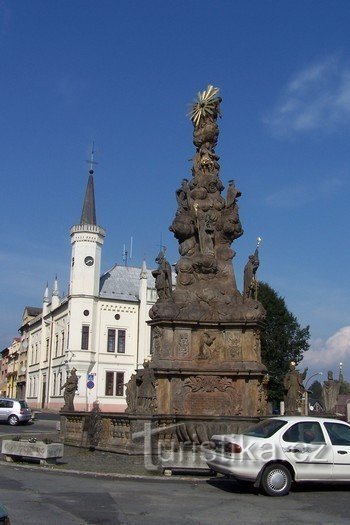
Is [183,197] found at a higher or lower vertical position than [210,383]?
higher

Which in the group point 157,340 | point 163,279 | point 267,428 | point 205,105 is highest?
point 205,105

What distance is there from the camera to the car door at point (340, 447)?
1112 cm

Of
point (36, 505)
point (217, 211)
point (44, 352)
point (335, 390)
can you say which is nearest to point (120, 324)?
point (44, 352)

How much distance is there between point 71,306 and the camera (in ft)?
197

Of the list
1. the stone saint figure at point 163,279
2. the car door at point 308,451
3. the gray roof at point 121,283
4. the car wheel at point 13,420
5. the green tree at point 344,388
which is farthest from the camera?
the green tree at point 344,388

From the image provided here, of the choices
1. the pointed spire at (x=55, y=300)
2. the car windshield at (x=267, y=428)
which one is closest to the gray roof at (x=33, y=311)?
the pointed spire at (x=55, y=300)

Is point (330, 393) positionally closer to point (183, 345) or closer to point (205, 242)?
point (205, 242)

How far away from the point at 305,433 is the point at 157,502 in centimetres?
288

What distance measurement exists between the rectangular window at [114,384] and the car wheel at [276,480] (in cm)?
4971

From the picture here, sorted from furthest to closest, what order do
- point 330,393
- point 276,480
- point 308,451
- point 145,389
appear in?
point 330,393 → point 145,389 → point 308,451 → point 276,480

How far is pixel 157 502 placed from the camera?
1003 cm

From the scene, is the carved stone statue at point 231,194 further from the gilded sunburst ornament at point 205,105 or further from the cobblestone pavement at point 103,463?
the cobblestone pavement at point 103,463

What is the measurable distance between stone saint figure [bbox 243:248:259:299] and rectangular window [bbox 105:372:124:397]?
136 ft

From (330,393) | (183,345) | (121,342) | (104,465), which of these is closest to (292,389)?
(183,345)
